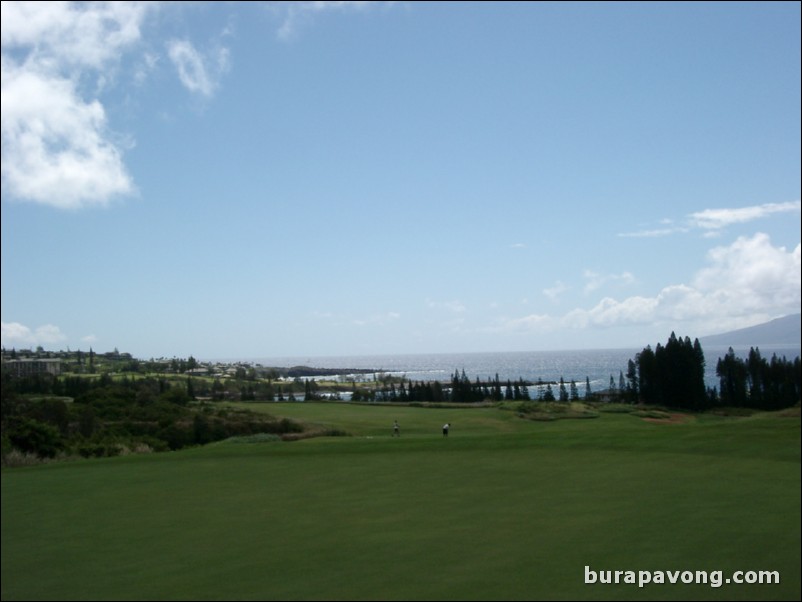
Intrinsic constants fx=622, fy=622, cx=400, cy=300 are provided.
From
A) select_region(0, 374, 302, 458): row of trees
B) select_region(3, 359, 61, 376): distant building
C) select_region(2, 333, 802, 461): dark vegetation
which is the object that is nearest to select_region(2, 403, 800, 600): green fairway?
select_region(2, 333, 802, 461): dark vegetation

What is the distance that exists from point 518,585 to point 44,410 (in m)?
26.7

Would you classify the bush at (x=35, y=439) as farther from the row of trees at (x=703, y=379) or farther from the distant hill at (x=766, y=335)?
the distant hill at (x=766, y=335)

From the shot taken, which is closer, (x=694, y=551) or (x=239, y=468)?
(x=694, y=551)

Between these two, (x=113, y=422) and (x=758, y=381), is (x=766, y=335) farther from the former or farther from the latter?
(x=113, y=422)

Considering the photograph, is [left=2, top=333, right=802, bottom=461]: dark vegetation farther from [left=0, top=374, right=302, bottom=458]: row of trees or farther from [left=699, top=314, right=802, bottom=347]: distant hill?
[left=699, top=314, right=802, bottom=347]: distant hill

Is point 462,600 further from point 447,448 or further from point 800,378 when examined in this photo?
point 800,378

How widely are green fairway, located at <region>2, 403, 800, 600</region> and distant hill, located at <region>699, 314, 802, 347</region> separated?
158 centimetres

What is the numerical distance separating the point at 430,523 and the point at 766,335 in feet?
30.2

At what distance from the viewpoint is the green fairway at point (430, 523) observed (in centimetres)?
531

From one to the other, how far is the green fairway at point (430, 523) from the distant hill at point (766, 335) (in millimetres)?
1581

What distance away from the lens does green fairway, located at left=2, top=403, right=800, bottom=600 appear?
17.4ft

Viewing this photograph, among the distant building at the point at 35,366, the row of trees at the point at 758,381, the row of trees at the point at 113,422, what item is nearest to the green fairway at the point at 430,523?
Answer: the row of trees at the point at 758,381

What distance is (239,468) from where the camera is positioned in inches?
454

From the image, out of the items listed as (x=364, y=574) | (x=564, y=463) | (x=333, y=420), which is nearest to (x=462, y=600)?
(x=364, y=574)
